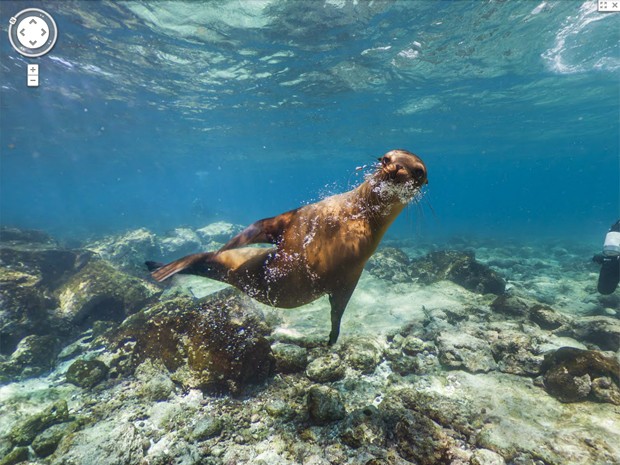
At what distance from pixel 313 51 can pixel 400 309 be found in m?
13.2

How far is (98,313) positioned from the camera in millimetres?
7922

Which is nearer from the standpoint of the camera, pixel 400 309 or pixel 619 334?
pixel 619 334

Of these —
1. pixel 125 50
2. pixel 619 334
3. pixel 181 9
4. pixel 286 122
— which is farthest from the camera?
pixel 286 122

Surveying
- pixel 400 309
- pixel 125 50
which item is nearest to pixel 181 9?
pixel 125 50

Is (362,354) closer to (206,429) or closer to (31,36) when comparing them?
(206,429)

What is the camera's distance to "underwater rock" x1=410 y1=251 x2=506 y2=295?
30.8ft

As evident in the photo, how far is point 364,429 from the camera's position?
3.38 meters

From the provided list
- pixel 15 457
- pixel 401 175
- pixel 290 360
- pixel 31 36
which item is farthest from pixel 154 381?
pixel 31 36

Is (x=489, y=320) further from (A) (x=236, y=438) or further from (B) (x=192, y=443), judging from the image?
(B) (x=192, y=443)

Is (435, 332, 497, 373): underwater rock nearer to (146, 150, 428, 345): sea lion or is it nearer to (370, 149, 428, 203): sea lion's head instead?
(146, 150, 428, 345): sea lion

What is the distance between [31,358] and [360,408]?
6731 millimetres

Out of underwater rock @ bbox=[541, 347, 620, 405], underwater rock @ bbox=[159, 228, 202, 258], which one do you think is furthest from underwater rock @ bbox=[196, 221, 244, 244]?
underwater rock @ bbox=[541, 347, 620, 405]

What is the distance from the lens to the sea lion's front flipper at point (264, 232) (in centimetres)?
281

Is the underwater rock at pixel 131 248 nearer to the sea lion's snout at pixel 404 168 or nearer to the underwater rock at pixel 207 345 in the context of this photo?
the underwater rock at pixel 207 345
